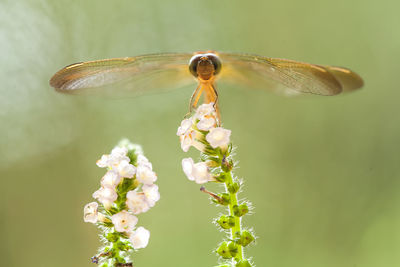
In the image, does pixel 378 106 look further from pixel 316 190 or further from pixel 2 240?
pixel 2 240

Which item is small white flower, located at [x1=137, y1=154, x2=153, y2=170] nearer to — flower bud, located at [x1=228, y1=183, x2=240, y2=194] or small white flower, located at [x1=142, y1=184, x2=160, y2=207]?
small white flower, located at [x1=142, y1=184, x2=160, y2=207]

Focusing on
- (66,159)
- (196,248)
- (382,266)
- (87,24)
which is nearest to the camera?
(382,266)

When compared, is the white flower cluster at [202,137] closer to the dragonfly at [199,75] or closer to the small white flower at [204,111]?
the small white flower at [204,111]

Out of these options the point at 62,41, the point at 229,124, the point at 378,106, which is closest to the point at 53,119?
the point at 62,41

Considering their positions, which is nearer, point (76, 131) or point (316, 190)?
point (316, 190)

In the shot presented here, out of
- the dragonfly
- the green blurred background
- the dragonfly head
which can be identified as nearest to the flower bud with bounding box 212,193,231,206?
the dragonfly

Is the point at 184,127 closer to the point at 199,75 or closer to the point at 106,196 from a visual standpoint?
the point at 106,196
